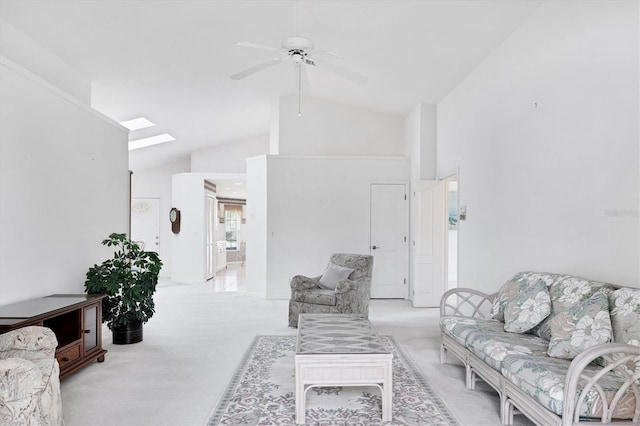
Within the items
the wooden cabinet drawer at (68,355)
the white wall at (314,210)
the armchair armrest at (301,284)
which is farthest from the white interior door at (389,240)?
the wooden cabinet drawer at (68,355)

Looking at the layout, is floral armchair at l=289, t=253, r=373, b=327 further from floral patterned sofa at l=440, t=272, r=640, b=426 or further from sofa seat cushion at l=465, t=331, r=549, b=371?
sofa seat cushion at l=465, t=331, r=549, b=371

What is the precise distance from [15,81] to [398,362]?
160 inches

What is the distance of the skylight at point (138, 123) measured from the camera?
7182 millimetres

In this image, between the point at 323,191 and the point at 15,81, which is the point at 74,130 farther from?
the point at 323,191

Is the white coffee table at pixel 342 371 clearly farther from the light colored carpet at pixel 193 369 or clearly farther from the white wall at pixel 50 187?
the white wall at pixel 50 187

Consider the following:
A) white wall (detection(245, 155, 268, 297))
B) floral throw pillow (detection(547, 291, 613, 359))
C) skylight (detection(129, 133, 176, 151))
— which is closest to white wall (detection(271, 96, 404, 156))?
white wall (detection(245, 155, 268, 297))

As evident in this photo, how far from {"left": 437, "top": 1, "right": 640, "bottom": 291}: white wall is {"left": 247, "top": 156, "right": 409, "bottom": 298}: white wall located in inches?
96.9

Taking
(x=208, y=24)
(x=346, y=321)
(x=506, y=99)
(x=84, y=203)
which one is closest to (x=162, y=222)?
(x=84, y=203)

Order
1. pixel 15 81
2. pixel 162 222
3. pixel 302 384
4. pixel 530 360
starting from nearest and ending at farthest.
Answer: pixel 530 360 < pixel 302 384 < pixel 15 81 < pixel 162 222

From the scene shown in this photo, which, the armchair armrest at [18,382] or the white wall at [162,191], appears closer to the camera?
the armchair armrest at [18,382]

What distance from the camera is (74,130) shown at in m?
4.49

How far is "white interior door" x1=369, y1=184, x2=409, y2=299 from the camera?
7336 mm

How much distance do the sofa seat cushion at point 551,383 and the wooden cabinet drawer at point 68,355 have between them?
3.19m

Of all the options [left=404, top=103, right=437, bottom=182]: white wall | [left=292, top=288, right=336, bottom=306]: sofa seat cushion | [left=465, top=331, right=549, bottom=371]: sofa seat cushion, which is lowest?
[left=292, top=288, right=336, bottom=306]: sofa seat cushion
